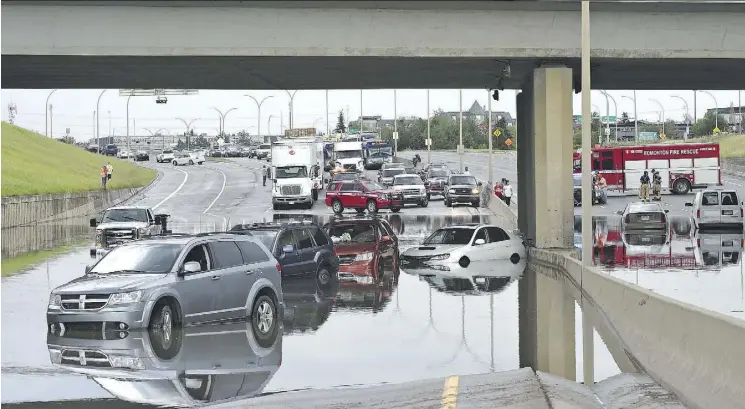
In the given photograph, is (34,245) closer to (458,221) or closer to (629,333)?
(458,221)

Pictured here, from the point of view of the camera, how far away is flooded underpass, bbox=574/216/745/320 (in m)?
22.7

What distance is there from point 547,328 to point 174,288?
580 cm

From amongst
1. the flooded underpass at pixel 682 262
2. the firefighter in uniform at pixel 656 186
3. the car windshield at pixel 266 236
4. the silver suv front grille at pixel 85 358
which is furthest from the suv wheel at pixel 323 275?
the firefighter in uniform at pixel 656 186

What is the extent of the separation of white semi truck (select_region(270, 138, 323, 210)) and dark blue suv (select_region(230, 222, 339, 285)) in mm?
38873

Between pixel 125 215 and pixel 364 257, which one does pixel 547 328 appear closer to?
pixel 364 257

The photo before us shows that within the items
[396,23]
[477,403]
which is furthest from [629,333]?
[396,23]

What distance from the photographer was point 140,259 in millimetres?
17578

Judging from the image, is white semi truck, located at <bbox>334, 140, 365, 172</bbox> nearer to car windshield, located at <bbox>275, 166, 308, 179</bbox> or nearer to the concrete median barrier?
car windshield, located at <bbox>275, 166, 308, 179</bbox>

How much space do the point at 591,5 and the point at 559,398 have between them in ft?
77.8

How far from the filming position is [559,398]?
1086 cm

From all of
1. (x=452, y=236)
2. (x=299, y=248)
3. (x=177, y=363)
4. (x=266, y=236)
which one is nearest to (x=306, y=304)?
(x=266, y=236)

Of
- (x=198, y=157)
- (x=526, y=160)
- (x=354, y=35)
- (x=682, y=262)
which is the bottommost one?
(x=682, y=262)

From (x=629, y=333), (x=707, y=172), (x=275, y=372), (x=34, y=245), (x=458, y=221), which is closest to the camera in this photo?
(x=275, y=372)

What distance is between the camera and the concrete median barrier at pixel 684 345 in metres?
9.42
